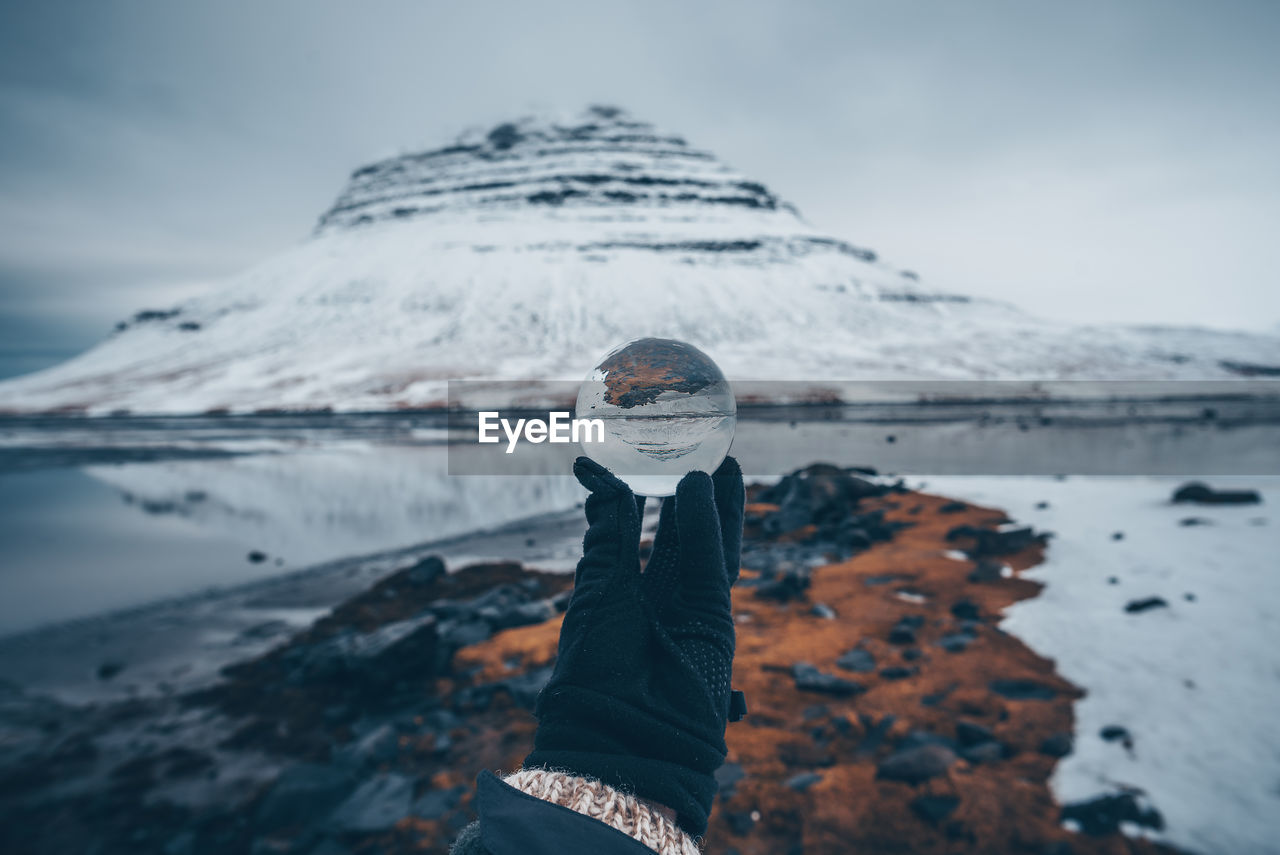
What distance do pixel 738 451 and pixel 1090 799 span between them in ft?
62.6

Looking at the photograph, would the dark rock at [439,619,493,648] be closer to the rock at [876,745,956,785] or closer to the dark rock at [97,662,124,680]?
the dark rock at [97,662,124,680]

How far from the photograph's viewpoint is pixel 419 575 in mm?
9422

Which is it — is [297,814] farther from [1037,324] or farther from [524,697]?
[1037,324]

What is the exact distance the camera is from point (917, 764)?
179 inches

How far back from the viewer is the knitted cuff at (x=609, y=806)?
170cm

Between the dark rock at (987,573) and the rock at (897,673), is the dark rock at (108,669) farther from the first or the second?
the dark rock at (987,573)

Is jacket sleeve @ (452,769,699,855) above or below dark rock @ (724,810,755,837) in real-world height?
above

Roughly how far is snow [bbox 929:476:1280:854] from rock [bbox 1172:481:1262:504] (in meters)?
0.28

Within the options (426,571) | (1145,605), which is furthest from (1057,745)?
(426,571)

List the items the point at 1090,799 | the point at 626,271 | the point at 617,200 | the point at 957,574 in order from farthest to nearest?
the point at 617,200, the point at 626,271, the point at 957,574, the point at 1090,799

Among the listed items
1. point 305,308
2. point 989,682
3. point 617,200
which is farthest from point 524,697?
point 617,200

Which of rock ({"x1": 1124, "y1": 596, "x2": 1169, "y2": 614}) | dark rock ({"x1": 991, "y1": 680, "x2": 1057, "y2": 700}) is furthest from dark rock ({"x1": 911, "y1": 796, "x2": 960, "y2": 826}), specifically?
rock ({"x1": 1124, "y1": 596, "x2": 1169, "y2": 614})

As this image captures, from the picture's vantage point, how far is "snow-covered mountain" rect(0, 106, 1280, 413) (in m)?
75.5

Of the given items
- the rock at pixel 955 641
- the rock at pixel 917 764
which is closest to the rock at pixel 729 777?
the rock at pixel 917 764
